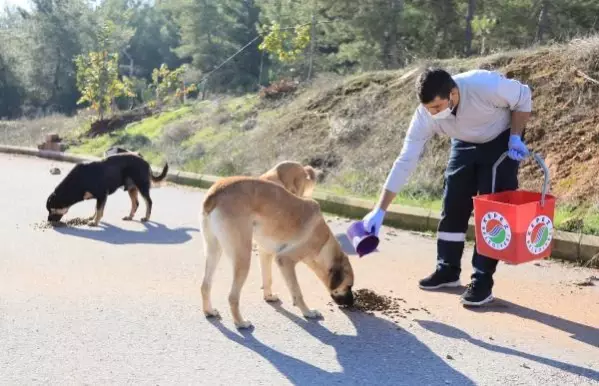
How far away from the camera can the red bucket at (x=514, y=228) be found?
4.76m

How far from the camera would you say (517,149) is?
5.14 metres

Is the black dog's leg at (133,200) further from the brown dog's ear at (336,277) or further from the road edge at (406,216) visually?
the brown dog's ear at (336,277)

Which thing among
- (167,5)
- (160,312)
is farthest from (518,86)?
(167,5)

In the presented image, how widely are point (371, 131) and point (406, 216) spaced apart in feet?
13.6

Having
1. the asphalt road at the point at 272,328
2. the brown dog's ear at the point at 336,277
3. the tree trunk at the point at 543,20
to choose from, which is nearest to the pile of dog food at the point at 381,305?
the asphalt road at the point at 272,328

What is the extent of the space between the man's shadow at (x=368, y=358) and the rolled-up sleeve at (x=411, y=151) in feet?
3.69

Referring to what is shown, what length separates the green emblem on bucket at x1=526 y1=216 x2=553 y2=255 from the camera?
481 cm

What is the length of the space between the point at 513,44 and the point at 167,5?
43.7m

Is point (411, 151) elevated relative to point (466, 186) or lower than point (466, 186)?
elevated

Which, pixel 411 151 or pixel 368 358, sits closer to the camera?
pixel 368 358

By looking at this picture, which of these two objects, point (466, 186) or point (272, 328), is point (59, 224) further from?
point (466, 186)

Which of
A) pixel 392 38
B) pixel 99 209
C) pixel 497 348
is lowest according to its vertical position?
pixel 99 209

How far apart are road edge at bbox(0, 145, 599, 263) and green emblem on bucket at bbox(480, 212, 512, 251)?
233 cm

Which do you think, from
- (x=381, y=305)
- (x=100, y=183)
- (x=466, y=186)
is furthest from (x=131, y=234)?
(x=466, y=186)
